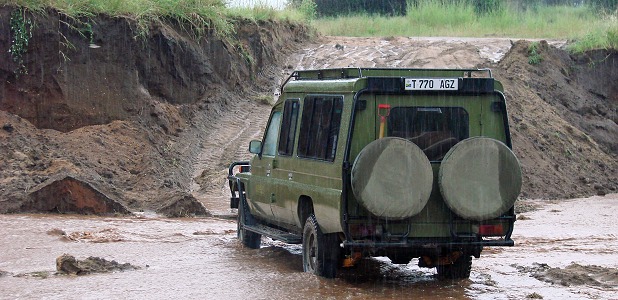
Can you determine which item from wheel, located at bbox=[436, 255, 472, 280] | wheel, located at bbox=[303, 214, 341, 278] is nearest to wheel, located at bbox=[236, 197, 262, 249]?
wheel, located at bbox=[303, 214, 341, 278]

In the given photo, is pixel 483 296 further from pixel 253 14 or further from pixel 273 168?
pixel 253 14

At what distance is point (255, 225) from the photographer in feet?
41.3

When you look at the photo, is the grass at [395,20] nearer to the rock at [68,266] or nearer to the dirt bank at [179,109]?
the dirt bank at [179,109]

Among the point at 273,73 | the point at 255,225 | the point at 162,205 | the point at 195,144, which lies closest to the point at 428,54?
the point at 273,73

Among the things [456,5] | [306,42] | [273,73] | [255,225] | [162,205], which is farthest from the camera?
[456,5]

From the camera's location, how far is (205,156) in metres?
21.8

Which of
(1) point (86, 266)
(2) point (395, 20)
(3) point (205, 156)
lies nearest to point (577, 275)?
(1) point (86, 266)

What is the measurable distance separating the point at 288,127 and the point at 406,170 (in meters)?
2.25

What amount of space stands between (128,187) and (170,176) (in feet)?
4.40

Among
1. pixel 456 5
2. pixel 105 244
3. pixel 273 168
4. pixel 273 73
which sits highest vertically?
pixel 456 5

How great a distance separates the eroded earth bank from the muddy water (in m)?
0.03

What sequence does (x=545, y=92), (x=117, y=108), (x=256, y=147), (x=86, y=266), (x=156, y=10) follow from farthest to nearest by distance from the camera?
1. (x=545, y=92)
2. (x=156, y=10)
3. (x=117, y=108)
4. (x=256, y=147)
5. (x=86, y=266)

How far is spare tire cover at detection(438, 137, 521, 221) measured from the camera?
30.9ft

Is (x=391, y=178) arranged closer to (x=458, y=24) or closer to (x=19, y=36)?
(x=19, y=36)
